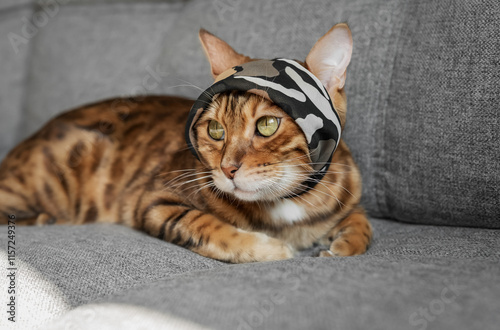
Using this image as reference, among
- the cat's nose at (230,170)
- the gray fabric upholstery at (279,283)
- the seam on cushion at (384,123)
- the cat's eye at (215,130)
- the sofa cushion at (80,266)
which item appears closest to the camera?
the gray fabric upholstery at (279,283)

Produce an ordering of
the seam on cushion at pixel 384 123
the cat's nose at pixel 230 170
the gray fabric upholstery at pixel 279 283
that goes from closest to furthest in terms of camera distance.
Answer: the gray fabric upholstery at pixel 279 283
the cat's nose at pixel 230 170
the seam on cushion at pixel 384 123

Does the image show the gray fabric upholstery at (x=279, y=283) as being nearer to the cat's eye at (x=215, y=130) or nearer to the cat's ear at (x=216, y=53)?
the cat's eye at (x=215, y=130)

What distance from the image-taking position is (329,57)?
1.18 m

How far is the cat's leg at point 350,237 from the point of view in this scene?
3.88ft

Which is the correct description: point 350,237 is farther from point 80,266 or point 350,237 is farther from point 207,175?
point 80,266

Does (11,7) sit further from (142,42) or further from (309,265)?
(309,265)

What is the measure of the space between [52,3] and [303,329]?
102 inches

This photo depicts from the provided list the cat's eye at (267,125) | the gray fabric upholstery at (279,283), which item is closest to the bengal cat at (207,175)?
the cat's eye at (267,125)

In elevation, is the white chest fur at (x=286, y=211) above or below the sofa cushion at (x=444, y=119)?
below

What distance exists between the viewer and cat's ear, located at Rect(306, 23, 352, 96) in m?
1.14

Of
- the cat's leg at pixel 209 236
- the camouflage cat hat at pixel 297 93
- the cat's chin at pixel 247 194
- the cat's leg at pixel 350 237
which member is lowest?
the cat's leg at pixel 209 236

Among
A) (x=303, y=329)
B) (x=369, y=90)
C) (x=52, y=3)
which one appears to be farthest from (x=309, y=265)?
(x=52, y=3)

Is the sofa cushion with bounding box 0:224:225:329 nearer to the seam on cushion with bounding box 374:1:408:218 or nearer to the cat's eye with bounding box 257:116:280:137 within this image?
the cat's eye with bounding box 257:116:280:137

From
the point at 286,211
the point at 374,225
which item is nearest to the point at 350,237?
the point at 286,211
